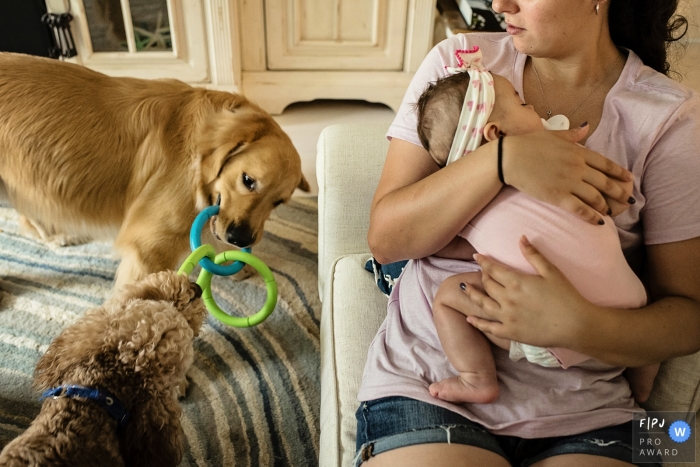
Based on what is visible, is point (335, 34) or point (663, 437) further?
point (335, 34)

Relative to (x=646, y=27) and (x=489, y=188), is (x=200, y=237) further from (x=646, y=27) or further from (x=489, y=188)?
(x=646, y=27)

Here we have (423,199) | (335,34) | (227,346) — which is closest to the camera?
(423,199)

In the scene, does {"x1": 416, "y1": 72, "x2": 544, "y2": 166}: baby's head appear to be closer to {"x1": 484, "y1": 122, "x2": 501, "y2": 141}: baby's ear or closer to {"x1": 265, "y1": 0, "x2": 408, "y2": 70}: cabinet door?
{"x1": 484, "y1": 122, "x2": 501, "y2": 141}: baby's ear

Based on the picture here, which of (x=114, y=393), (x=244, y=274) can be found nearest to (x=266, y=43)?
(x=244, y=274)

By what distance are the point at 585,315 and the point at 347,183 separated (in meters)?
0.65

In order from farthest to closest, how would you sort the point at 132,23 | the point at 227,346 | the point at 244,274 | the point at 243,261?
the point at 132,23, the point at 244,274, the point at 227,346, the point at 243,261

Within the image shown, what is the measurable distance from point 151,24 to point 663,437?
2.61 meters

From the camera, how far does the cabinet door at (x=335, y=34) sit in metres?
2.57

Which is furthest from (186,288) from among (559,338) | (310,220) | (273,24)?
(273,24)

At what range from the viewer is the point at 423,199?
2.86ft

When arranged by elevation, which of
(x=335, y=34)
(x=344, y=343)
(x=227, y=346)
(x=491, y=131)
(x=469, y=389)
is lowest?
(x=227, y=346)

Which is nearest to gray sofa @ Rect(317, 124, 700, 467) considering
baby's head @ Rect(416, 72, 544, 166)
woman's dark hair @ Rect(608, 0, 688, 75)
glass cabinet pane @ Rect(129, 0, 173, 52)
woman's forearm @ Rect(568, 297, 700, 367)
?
woman's forearm @ Rect(568, 297, 700, 367)

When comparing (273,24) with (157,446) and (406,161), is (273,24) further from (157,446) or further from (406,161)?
(157,446)

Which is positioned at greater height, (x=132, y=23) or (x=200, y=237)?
(x=132, y=23)
